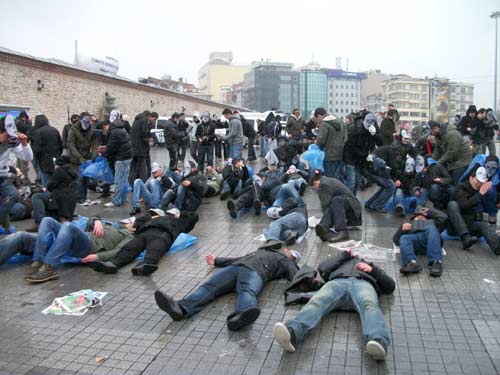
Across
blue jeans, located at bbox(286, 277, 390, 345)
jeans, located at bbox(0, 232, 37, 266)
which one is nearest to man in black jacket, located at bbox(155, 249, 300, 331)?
blue jeans, located at bbox(286, 277, 390, 345)

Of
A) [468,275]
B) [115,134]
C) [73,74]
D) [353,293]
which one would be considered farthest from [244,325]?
[73,74]

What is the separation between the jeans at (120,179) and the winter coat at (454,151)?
21.3ft


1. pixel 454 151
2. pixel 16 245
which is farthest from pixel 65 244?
pixel 454 151

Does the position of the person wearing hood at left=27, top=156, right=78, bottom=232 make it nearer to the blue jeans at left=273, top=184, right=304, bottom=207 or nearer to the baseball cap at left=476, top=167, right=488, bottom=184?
the blue jeans at left=273, top=184, right=304, bottom=207

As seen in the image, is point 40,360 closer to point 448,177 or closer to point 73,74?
point 448,177

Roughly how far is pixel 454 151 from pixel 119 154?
22.4 feet

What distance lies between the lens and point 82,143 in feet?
38.5

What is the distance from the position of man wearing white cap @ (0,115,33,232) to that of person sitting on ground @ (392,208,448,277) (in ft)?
18.9

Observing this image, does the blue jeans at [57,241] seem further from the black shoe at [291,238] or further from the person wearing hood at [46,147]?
the person wearing hood at [46,147]

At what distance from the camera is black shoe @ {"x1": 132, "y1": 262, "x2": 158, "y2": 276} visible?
648 centimetres

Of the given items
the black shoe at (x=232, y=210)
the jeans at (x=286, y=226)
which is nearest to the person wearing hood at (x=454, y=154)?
the jeans at (x=286, y=226)

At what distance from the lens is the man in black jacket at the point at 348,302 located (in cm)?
Result: 427

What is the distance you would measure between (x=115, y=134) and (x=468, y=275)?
748 centimetres

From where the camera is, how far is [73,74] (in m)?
22.4
